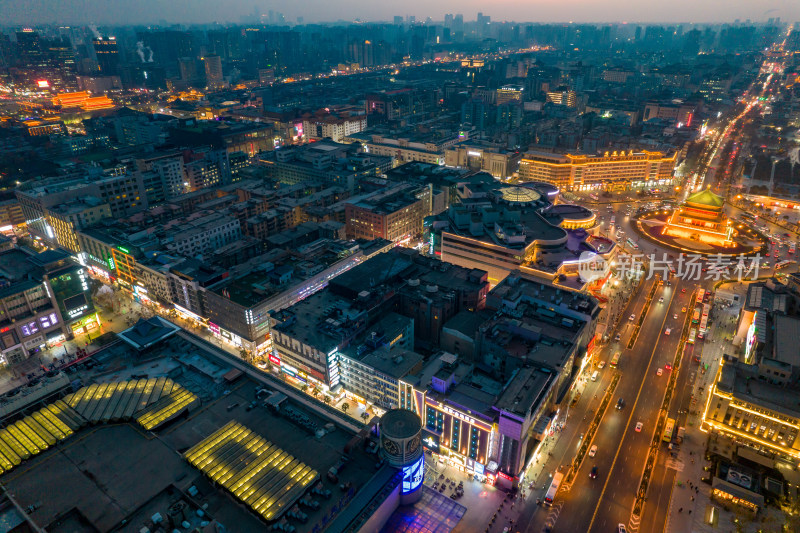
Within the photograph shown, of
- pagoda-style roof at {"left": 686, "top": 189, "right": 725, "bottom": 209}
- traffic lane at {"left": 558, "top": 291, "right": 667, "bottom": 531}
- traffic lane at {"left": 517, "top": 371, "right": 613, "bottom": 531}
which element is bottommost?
traffic lane at {"left": 517, "top": 371, "right": 613, "bottom": 531}

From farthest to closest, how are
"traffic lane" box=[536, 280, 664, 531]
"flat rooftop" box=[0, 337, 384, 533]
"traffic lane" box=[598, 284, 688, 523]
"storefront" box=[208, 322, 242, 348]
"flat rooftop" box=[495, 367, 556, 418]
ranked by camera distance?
1. "storefront" box=[208, 322, 242, 348]
2. "traffic lane" box=[598, 284, 688, 523]
3. "flat rooftop" box=[495, 367, 556, 418]
4. "traffic lane" box=[536, 280, 664, 531]
5. "flat rooftop" box=[0, 337, 384, 533]

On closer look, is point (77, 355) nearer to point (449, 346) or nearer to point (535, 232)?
point (449, 346)

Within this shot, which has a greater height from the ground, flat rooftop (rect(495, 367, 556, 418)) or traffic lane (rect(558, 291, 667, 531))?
flat rooftop (rect(495, 367, 556, 418))

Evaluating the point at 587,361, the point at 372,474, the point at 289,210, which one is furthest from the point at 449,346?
the point at 289,210

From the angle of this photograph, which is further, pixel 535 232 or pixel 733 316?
pixel 535 232

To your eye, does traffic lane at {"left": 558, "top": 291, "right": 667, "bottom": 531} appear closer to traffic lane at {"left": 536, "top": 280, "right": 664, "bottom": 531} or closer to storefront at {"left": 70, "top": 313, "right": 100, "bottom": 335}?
traffic lane at {"left": 536, "top": 280, "right": 664, "bottom": 531}

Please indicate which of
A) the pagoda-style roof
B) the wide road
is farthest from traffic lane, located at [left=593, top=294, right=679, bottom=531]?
the pagoda-style roof

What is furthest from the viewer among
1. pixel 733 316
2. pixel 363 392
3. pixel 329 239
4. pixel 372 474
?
pixel 329 239
